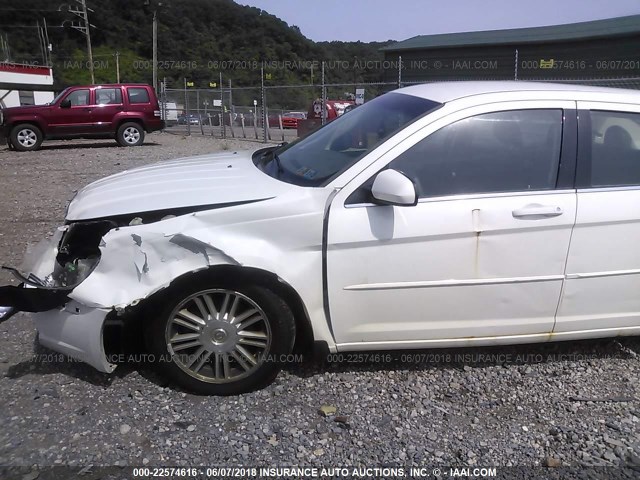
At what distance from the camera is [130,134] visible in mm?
16797

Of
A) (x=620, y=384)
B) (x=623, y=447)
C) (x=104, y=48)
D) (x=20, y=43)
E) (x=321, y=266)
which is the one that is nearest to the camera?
(x=623, y=447)

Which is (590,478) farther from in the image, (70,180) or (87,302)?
(70,180)

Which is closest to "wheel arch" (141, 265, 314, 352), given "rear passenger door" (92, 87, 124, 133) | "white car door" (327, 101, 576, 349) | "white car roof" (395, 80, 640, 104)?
"white car door" (327, 101, 576, 349)

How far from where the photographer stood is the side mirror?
9.22 ft

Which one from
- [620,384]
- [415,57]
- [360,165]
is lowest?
[620,384]

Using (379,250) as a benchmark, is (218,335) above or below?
below

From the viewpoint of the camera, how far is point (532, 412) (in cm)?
295

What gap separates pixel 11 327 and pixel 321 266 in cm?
230

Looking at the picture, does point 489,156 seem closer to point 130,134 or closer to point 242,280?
point 242,280

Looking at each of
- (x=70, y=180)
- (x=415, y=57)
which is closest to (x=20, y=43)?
(x=415, y=57)

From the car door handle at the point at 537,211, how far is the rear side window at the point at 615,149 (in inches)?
12.8

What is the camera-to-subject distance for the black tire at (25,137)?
15.8 meters

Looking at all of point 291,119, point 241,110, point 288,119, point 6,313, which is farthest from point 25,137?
point 6,313

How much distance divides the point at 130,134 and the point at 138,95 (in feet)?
3.89
